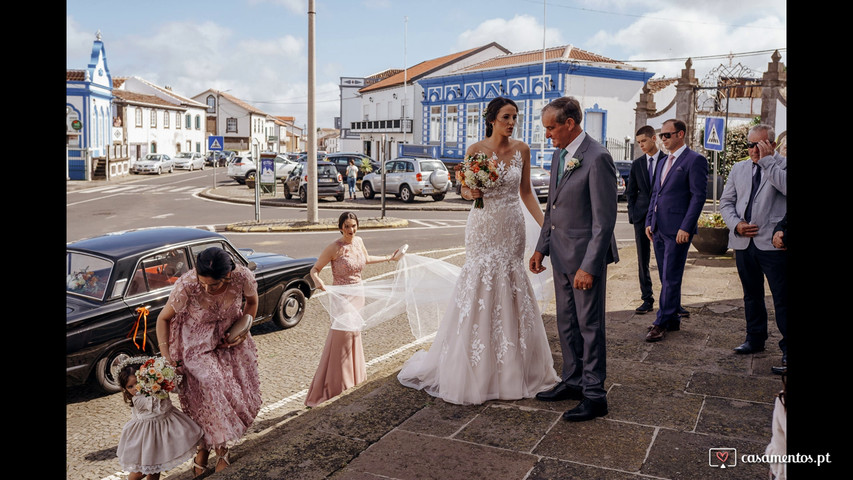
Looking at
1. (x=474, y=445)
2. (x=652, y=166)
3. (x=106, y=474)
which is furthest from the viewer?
(x=652, y=166)

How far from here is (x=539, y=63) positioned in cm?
3950

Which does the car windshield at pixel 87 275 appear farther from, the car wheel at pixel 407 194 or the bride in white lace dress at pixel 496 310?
the car wheel at pixel 407 194

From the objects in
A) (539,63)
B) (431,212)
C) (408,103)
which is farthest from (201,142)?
(431,212)

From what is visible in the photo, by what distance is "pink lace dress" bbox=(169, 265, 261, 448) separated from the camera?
464 cm

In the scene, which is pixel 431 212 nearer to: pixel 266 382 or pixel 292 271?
pixel 292 271

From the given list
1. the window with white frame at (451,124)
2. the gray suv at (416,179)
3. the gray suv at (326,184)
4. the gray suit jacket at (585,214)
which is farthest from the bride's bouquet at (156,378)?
the window with white frame at (451,124)

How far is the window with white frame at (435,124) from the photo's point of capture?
4950 cm

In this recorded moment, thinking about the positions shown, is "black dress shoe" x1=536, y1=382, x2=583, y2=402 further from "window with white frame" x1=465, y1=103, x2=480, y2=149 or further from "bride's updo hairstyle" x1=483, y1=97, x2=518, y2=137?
"window with white frame" x1=465, y1=103, x2=480, y2=149

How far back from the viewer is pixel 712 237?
39.0 feet

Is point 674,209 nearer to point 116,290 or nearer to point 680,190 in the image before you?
point 680,190

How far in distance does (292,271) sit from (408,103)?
4986cm

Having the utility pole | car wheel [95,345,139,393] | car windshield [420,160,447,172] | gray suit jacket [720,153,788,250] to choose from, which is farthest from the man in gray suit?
car windshield [420,160,447,172]
